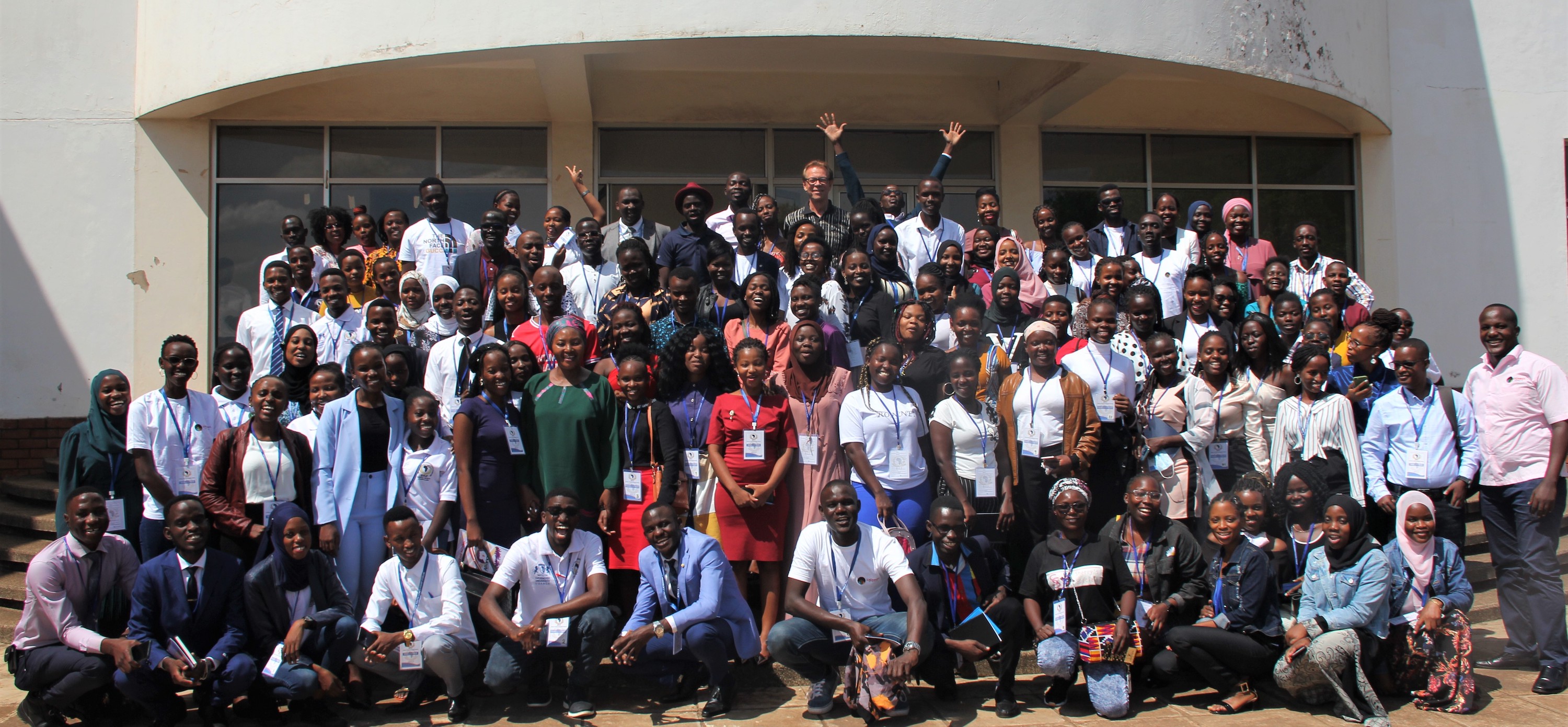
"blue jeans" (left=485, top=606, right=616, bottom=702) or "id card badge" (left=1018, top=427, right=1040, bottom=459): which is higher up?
"id card badge" (left=1018, top=427, right=1040, bottom=459)

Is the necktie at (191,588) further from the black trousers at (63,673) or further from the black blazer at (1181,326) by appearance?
the black blazer at (1181,326)

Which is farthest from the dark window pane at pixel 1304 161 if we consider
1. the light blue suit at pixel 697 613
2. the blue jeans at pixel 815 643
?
the light blue suit at pixel 697 613

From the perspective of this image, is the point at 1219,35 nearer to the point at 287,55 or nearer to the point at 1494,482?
the point at 1494,482

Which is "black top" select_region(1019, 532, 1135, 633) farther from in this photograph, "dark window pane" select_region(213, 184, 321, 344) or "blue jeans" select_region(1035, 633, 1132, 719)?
"dark window pane" select_region(213, 184, 321, 344)

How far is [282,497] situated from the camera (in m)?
5.45

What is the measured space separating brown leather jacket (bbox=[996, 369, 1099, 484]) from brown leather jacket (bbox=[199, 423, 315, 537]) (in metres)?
3.65

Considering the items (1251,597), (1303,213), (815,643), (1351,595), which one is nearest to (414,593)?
(815,643)

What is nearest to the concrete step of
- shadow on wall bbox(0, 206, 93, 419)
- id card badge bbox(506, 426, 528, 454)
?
shadow on wall bbox(0, 206, 93, 419)

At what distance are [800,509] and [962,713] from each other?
1303 millimetres

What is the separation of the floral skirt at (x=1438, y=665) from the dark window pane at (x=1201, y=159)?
A: 683cm

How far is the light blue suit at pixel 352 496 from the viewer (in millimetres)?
5438

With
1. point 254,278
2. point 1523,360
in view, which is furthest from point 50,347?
point 1523,360

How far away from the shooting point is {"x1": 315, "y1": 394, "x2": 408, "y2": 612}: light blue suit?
544cm

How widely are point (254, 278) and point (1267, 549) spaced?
8.94 m
